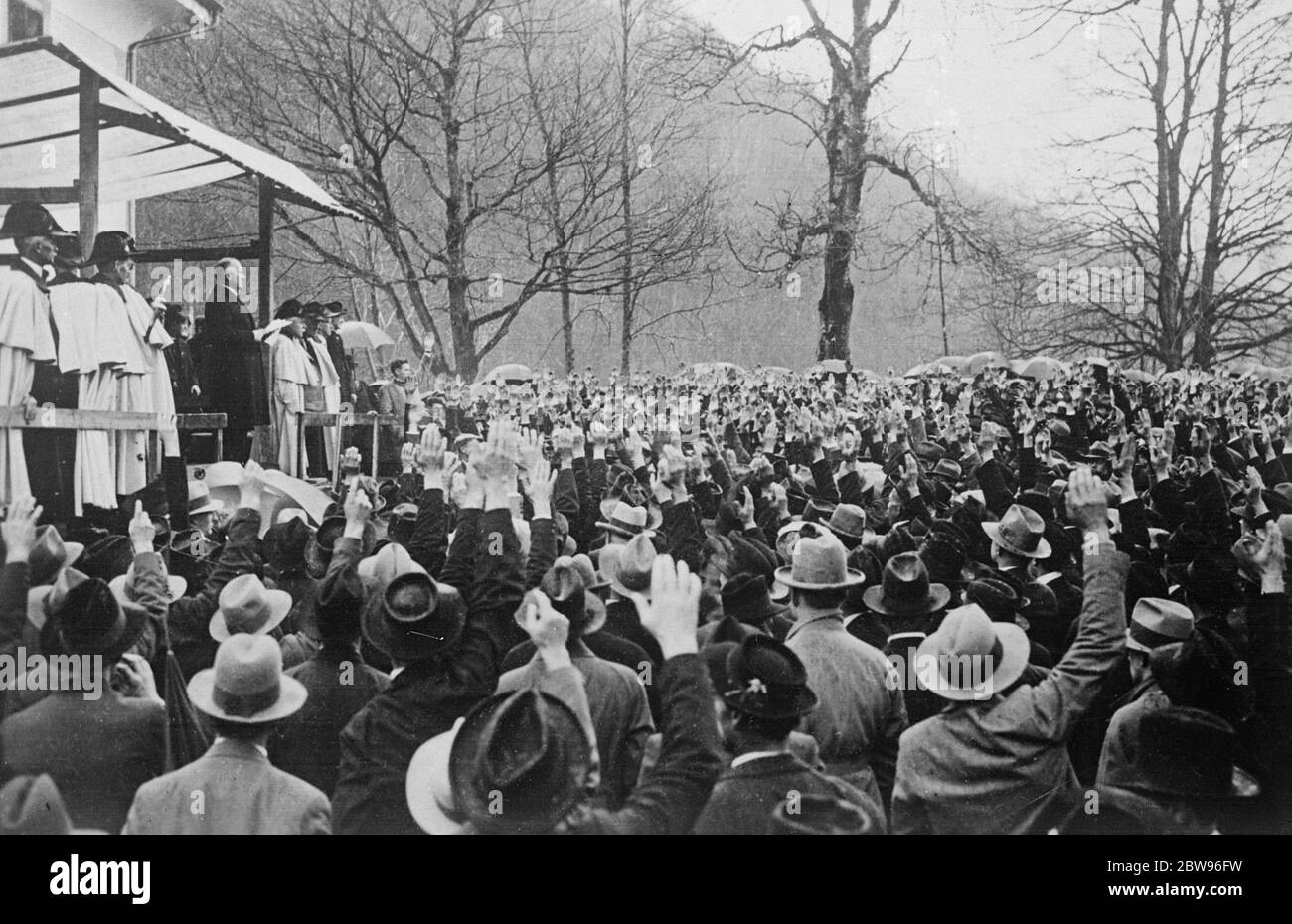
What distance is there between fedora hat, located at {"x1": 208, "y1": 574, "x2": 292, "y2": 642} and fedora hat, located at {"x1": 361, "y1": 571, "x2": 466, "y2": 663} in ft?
1.77

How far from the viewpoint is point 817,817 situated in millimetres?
4031

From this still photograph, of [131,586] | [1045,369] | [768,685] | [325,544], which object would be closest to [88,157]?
[131,586]

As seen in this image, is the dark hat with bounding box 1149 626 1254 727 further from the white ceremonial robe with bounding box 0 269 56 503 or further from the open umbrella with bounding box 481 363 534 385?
the white ceremonial robe with bounding box 0 269 56 503

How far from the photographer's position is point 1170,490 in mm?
5402

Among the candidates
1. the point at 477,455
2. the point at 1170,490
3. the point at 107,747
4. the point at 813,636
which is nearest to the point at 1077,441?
the point at 1170,490

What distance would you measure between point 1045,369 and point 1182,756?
235 centimetres

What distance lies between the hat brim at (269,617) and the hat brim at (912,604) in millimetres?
2297

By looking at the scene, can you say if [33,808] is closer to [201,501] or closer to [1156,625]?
[201,501]

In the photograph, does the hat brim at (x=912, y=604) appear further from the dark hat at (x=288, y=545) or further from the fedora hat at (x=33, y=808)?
the fedora hat at (x=33, y=808)

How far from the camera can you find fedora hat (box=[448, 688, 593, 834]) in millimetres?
3654

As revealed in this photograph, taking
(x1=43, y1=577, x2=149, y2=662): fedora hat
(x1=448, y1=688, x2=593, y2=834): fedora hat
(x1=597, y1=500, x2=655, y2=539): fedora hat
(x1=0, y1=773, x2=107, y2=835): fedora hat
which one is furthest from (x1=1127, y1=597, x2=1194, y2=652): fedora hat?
(x1=0, y1=773, x2=107, y2=835): fedora hat

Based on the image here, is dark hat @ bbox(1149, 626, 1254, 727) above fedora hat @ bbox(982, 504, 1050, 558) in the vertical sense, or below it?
below
